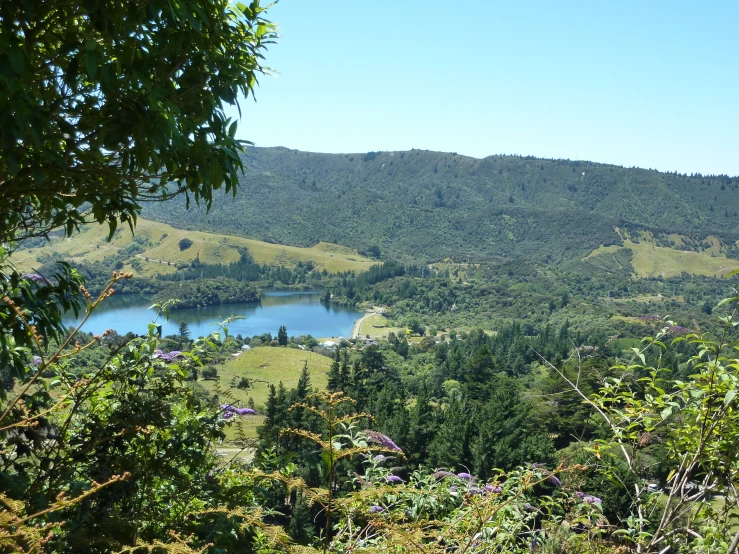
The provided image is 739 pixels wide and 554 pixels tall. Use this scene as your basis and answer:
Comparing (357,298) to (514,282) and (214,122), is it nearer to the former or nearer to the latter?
(514,282)

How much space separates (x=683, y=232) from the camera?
181125 millimetres

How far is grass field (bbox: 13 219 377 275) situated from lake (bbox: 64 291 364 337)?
61.7 feet

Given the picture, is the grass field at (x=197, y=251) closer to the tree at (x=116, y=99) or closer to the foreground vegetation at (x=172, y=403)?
the foreground vegetation at (x=172, y=403)

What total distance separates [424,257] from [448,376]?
123m

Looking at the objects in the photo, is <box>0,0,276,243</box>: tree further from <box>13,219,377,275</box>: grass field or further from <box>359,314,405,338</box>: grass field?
<box>13,219,377,275</box>: grass field

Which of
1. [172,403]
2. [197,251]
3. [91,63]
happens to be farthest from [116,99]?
[197,251]

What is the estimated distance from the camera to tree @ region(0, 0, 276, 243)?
5.35 feet

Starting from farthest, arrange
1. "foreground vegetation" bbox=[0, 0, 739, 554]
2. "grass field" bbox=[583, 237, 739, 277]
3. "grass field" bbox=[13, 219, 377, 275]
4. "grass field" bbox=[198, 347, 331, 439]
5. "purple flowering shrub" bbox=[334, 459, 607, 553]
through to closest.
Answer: "grass field" bbox=[583, 237, 739, 277] < "grass field" bbox=[13, 219, 377, 275] < "grass field" bbox=[198, 347, 331, 439] < "purple flowering shrub" bbox=[334, 459, 607, 553] < "foreground vegetation" bbox=[0, 0, 739, 554]

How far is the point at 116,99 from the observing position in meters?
1.82

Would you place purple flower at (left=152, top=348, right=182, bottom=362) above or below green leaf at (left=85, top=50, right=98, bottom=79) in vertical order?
below

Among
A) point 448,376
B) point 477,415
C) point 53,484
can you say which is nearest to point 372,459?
point 53,484

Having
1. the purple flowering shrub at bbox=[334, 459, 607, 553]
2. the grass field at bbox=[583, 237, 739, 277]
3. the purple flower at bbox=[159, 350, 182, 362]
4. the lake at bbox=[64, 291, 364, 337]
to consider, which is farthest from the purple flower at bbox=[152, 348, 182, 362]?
the grass field at bbox=[583, 237, 739, 277]

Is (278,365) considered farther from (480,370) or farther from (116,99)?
(116,99)

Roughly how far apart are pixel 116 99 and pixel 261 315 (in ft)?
360
